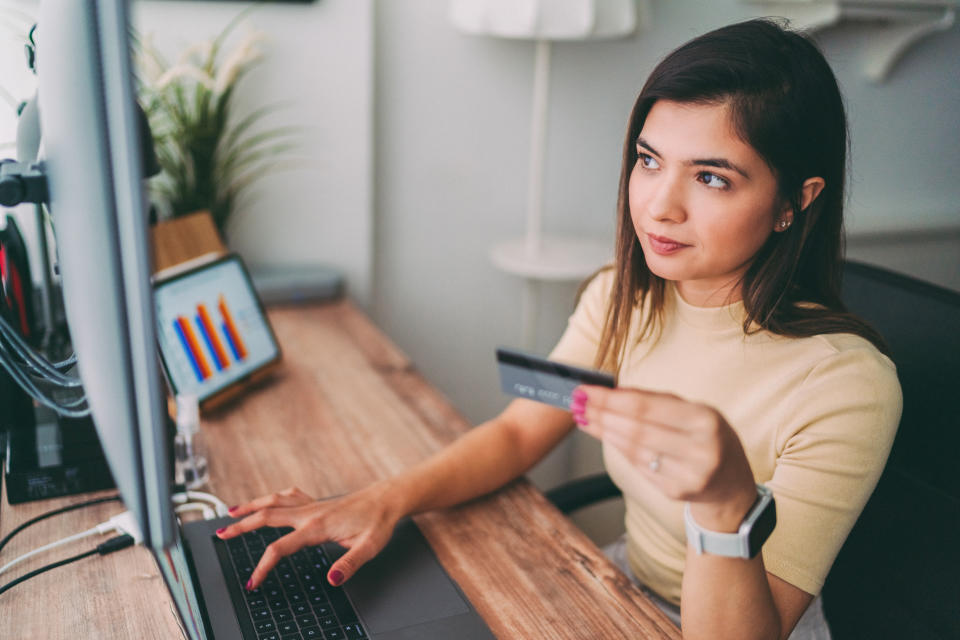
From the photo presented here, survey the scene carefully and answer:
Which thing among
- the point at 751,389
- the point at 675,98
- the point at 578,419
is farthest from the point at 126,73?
the point at 751,389

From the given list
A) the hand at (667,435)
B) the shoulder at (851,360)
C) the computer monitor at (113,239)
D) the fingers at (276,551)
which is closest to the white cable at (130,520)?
the fingers at (276,551)

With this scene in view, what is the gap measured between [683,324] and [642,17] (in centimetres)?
96

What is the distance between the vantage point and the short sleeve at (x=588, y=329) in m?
1.12

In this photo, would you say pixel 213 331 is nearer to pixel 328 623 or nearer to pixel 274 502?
pixel 274 502

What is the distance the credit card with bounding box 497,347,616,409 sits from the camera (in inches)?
24.1

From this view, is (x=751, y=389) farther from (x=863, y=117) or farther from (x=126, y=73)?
(x=863, y=117)

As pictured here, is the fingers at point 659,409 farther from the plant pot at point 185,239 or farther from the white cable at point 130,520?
the plant pot at point 185,239

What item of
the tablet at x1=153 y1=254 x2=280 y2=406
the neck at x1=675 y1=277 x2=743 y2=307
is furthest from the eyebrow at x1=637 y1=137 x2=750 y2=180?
the tablet at x1=153 y1=254 x2=280 y2=406

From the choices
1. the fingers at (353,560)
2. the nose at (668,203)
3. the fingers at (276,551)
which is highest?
the nose at (668,203)

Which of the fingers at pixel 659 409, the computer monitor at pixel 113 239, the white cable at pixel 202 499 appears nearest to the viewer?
the computer monitor at pixel 113 239

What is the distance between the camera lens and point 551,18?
59.1 inches

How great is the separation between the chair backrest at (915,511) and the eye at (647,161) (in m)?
0.37

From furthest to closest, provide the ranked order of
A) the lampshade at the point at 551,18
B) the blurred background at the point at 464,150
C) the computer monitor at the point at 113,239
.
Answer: the blurred background at the point at 464,150, the lampshade at the point at 551,18, the computer monitor at the point at 113,239

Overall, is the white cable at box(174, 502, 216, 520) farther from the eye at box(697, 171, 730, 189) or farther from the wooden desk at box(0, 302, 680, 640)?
the eye at box(697, 171, 730, 189)
